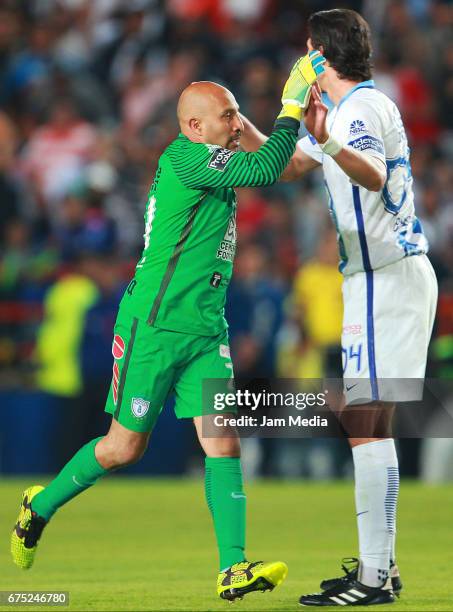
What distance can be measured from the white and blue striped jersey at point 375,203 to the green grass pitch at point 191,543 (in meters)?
1.57

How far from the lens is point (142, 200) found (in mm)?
15266

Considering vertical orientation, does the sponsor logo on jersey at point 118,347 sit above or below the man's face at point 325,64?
below

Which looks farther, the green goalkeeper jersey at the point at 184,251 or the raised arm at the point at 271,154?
the green goalkeeper jersey at the point at 184,251

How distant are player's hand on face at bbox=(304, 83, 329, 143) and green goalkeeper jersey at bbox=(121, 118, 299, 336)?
499 mm

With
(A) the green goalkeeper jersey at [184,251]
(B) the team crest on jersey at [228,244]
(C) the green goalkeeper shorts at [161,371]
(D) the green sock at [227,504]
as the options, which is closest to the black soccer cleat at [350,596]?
(D) the green sock at [227,504]

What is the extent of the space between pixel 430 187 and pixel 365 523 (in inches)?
351

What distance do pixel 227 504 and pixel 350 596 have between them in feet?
2.21

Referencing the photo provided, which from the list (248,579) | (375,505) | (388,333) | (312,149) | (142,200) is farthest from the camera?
(142,200)

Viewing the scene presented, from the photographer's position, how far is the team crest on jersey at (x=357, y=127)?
6.05 metres

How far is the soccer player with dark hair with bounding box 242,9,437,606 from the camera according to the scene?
6129 mm

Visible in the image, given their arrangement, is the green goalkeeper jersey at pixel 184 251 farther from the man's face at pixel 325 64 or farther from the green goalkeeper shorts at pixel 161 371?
the man's face at pixel 325 64

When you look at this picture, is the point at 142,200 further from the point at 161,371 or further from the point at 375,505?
the point at 375,505

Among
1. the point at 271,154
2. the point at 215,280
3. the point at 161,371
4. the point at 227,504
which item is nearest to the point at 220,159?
the point at 271,154

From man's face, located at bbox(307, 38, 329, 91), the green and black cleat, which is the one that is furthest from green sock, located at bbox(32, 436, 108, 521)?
man's face, located at bbox(307, 38, 329, 91)
